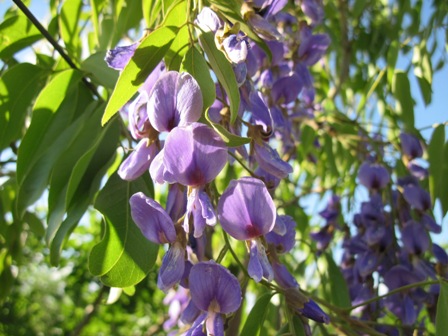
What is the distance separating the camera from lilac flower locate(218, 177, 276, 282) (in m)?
0.79

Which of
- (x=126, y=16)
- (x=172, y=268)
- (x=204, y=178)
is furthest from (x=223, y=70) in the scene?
(x=126, y=16)

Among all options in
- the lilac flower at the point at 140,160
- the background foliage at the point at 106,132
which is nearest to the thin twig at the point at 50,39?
the background foliage at the point at 106,132

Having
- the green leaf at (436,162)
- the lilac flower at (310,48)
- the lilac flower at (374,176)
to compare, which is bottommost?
the lilac flower at (374,176)

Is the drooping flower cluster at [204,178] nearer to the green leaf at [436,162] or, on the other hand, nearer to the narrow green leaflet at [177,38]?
the narrow green leaflet at [177,38]

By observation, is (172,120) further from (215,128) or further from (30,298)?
(30,298)

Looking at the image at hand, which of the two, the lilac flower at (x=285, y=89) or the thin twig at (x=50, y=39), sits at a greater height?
the thin twig at (x=50, y=39)

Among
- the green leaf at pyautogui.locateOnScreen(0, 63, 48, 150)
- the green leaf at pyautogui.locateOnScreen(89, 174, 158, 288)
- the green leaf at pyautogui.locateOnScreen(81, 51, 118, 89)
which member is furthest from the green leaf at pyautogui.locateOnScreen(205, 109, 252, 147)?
the green leaf at pyautogui.locateOnScreen(0, 63, 48, 150)

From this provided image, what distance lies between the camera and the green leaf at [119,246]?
89 centimetres

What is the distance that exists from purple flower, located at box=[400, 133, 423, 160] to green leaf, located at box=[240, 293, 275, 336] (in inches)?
33.1

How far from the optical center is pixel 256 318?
101 cm

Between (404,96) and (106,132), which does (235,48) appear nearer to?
(106,132)

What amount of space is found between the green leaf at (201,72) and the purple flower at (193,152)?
6 cm

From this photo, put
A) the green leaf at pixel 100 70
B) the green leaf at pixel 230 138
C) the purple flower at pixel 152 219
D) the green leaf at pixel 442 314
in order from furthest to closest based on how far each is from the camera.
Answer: the green leaf at pixel 100 70
the green leaf at pixel 442 314
the purple flower at pixel 152 219
the green leaf at pixel 230 138

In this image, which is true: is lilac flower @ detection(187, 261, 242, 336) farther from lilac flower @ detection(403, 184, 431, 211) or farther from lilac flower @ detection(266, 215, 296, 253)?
lilac flower @ detection(403, 184, 431, 211)
